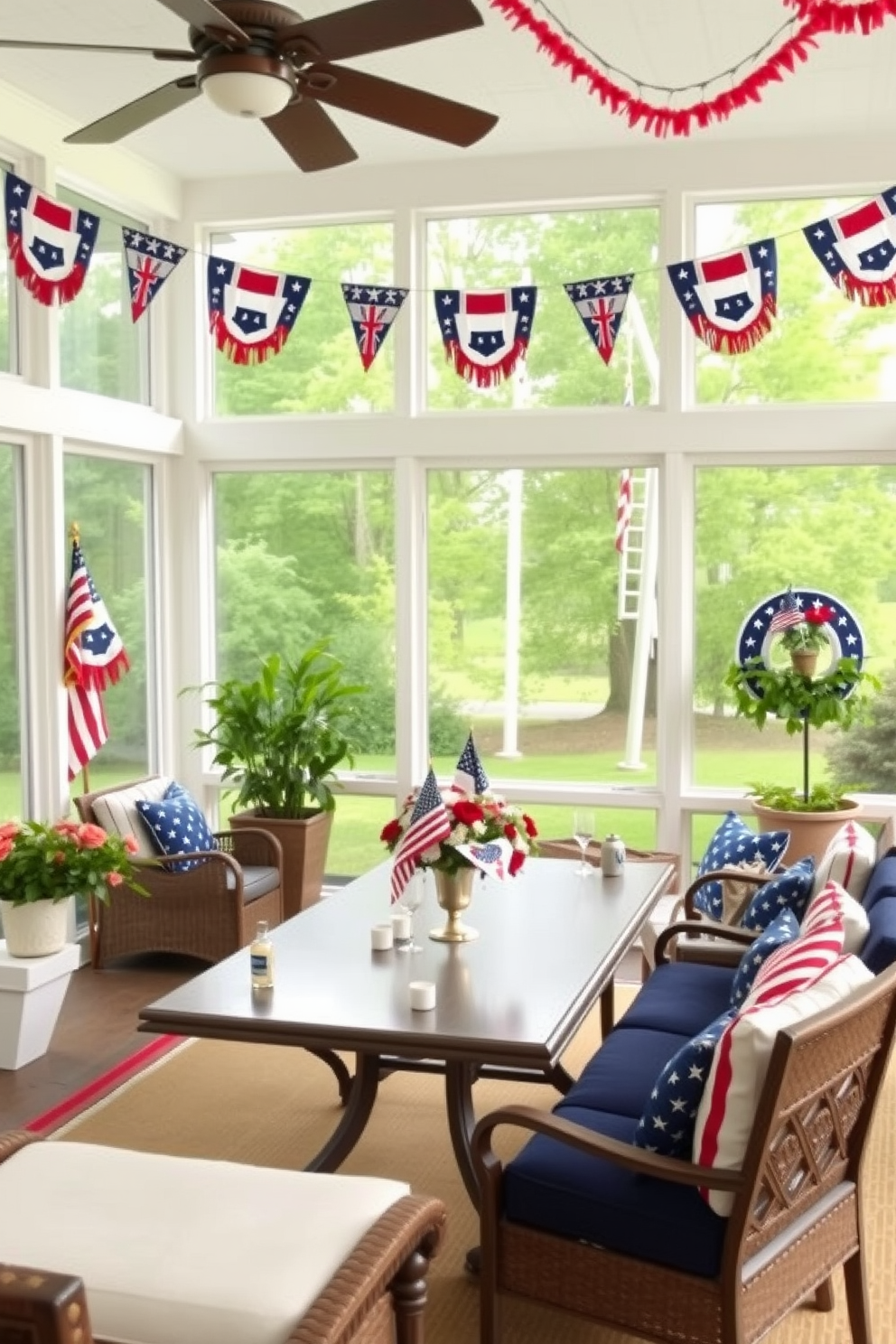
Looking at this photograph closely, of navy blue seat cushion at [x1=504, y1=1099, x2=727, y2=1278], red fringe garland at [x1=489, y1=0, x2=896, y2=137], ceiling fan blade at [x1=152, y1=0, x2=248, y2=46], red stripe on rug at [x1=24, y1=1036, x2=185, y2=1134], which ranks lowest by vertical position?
red stripe on rug at [x1=24, y1=1036, x2=185, y2=1134]

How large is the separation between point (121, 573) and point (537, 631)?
2.08 meters

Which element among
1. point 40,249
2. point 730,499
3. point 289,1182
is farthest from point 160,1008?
point 730,499

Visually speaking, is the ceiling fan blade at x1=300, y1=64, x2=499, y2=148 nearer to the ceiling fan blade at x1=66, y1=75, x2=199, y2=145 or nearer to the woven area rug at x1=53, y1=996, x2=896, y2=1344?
the ceiling fan blade at x1=66, y1=75, x2=199, y2=145

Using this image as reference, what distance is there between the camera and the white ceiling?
4898 millimetres

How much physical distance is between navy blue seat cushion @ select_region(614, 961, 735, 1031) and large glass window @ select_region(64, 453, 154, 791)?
11.1ft

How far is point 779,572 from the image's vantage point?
6746mm

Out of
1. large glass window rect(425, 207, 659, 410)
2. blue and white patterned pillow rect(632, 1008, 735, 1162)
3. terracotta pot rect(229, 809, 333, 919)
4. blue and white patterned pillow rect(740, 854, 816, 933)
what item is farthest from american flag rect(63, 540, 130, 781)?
blue and white patterned pillow rect(632, 1008, 735, 1162)

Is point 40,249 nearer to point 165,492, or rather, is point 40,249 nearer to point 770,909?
point 165,492

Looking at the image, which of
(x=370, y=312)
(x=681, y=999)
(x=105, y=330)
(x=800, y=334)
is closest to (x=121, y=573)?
(x=105, y=330)

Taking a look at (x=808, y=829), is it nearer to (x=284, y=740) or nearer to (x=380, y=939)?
(x=284, y=740)

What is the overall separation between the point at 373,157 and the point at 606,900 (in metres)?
4.01

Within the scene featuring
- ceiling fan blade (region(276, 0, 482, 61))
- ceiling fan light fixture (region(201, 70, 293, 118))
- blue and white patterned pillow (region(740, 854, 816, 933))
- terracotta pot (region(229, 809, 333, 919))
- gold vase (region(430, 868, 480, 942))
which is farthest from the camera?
terracotta pot (region(229, 809, 333, 919))

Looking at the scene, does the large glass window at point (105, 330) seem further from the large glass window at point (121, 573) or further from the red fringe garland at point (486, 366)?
the red fringe garland at point (486, 366)

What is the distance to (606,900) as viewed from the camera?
4562 millimetres
